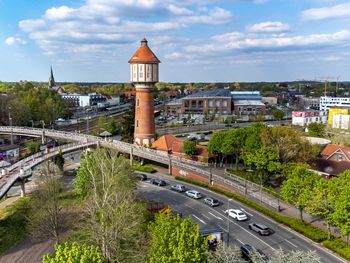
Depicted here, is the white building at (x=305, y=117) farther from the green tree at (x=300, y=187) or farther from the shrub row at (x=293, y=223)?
the green tree at (x=300, y=187)

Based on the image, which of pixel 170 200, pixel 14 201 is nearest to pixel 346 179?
pixel 170 200

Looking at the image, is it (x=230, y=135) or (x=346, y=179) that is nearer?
(x=346, y=179)

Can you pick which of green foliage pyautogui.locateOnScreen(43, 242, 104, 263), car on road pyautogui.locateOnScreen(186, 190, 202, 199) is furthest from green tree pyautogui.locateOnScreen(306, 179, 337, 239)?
green foliage pyautogui.locateOnScreen(43, 242, 104, 263)

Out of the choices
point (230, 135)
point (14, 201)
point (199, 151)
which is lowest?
point (14, 201)

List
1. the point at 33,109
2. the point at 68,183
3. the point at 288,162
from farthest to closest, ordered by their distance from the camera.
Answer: the point at 33,109, the point at 68,183, the point at 288,162

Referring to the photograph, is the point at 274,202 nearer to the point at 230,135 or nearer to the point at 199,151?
the point at 230,135

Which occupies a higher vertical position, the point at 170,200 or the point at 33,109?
the point at 33,109

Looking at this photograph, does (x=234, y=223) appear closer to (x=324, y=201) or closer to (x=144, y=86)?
(x=324, y=201)
